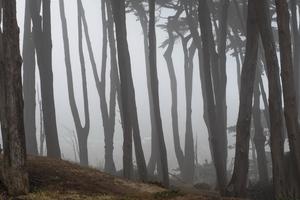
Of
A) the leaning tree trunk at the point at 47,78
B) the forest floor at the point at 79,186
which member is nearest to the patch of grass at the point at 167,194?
the forest floor at the point at 79,186

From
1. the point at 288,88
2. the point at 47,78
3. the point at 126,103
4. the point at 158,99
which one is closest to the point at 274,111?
the point at 288,88

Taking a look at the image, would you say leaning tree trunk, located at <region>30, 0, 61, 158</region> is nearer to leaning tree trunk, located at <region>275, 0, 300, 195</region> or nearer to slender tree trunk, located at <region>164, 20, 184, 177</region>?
leaning tree trunk, located at <region>275, 0, 300, 195</region>

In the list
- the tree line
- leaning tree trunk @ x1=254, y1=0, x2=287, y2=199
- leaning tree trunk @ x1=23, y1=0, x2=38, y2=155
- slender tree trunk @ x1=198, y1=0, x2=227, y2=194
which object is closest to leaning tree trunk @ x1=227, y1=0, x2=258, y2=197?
the tree line

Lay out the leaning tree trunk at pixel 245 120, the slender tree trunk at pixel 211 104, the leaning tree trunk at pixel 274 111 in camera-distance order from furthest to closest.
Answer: the slender tree trunk at pixel 211 104
the leaning tree trunk at pixel 245 120
the leaning tree trunk at pixel 274 111

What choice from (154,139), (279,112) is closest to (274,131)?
(279,112)

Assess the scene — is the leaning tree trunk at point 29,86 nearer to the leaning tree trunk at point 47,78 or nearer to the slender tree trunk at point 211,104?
the leaning tree trunk at point 47,78

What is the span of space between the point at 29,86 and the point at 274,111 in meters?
12.0

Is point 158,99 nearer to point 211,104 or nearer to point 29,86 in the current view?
point 211,104

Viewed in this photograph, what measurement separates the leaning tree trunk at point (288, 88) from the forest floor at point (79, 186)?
317cm

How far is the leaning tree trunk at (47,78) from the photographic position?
54.9 ft

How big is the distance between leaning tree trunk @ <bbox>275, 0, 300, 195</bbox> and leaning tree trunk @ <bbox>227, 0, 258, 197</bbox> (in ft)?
4.32

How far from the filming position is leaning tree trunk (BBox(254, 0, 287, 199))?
13773 mm

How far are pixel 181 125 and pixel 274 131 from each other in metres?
48.3

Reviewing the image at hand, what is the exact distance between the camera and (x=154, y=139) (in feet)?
92.8
